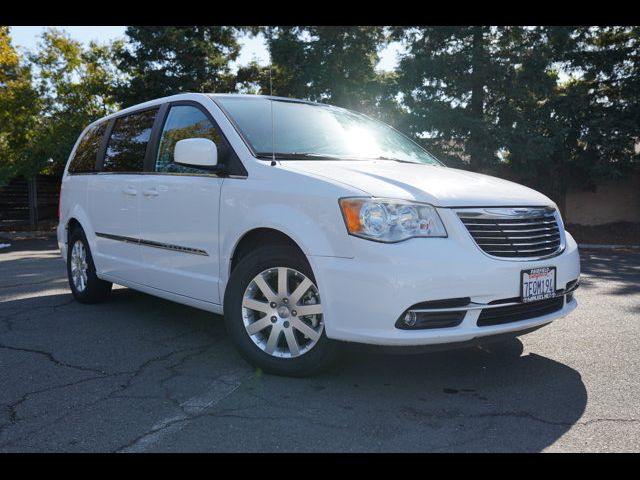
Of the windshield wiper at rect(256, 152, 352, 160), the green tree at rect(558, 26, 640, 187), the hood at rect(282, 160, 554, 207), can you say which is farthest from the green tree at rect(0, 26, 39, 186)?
the hood at rect(282, 160, 554, 207)

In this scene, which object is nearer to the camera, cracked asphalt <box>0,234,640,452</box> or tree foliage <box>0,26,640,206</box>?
cracked asphalt <box>0,234,640,452</box>

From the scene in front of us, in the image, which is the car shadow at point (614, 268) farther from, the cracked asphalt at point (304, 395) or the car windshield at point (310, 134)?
the car windshield at point (310, 134)

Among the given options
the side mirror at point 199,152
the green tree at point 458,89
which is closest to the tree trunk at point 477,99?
the green tree at point 458,89

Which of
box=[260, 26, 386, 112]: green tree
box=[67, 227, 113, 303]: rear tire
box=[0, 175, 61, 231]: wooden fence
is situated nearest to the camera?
box=[67, 227, 113, 303]: rear tire

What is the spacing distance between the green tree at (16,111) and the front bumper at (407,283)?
19891 mm

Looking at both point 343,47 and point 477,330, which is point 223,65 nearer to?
point 343,47

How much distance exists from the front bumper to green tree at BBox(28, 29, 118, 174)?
790 inches

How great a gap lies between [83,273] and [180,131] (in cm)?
222

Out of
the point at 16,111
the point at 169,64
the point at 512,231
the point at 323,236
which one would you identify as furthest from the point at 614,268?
the point at 16,111

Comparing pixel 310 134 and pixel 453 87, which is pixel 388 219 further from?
pixel 453 87

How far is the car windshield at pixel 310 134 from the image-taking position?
4.17 metres

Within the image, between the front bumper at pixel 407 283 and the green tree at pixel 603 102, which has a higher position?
the green tree at pixel 603 102

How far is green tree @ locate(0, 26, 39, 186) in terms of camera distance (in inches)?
839

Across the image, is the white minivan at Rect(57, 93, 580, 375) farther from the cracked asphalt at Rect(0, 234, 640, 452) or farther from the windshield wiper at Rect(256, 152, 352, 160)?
the cracked asphalt at Rect(0, 234, 640, 452)
